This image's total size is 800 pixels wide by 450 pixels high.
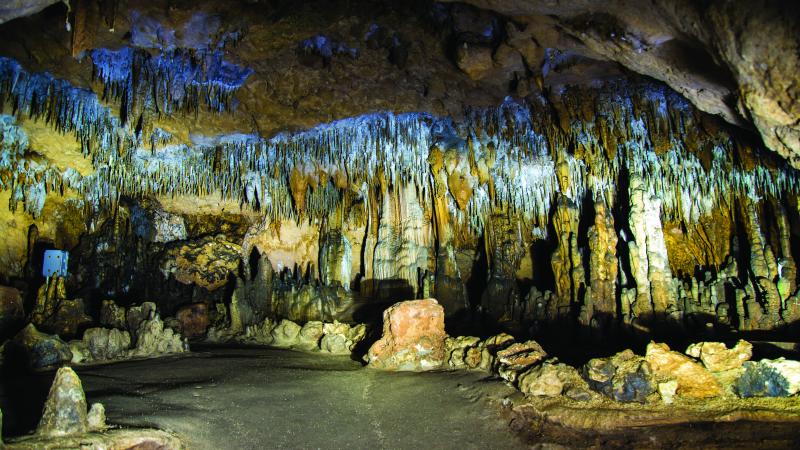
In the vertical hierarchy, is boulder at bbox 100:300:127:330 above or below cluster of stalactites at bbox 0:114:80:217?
below

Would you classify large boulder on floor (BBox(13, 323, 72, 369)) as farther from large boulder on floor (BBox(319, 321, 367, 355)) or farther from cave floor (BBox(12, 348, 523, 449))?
large boulder on floor (BBox(319, 321, 367, 355))

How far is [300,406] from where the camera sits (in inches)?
218

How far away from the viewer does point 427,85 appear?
9.80m

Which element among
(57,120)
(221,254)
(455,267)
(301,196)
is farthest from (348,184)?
(57,120)

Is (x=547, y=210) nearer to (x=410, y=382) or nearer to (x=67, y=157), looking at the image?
(x=410, y=382)

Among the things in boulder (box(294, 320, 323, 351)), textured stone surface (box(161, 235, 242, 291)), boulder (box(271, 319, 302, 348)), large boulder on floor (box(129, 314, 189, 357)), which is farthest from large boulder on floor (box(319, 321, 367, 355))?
textured stone surface (box(161, 235, 242, 291))

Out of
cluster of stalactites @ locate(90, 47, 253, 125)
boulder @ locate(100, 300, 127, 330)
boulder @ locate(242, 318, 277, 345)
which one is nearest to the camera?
cluster of stalactites @ locate(90, 47, 253, 125)

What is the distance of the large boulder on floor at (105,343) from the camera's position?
849cm

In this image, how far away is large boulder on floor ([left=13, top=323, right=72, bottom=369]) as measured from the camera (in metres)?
7.41

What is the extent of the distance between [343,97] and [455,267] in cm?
671

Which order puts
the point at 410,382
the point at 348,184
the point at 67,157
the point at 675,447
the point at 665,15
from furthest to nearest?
the point at 348,184 < the point at 67,157 < the point at 410,382 < the point at 665,15 < the point at 675,447

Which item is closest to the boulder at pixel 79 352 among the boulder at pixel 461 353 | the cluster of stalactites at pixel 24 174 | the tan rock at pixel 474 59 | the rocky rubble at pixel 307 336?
the rocky rubble at pixel 307 336

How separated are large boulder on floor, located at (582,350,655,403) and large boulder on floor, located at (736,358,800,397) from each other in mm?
908

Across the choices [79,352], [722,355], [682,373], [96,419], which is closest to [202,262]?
[79,352]
